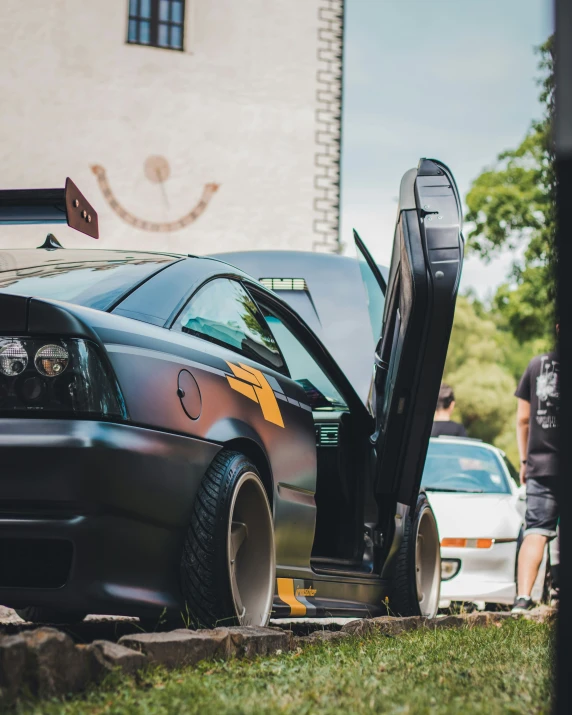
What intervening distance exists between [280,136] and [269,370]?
18.2 m

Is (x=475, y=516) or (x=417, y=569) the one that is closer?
(x=417, y=569)

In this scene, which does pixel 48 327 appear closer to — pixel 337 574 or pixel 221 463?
pixel 221 463

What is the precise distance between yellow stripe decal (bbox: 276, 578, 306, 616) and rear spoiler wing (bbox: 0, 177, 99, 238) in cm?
151

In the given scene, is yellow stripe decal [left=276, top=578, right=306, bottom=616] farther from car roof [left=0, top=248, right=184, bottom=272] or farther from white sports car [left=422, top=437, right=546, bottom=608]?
white sports car [left=422, top=437, right=546, bottom=608]

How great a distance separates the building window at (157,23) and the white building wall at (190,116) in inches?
7.9

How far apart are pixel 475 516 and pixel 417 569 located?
3.12m

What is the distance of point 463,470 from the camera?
9445 millimetres

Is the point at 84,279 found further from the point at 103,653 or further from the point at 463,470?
the point at 463,470

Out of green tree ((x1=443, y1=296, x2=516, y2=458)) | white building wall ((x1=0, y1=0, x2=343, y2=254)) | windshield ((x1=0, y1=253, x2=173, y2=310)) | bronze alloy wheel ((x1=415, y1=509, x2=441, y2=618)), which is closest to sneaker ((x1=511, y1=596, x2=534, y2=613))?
bronze alloy wheel ((x1=415, y1=509, x2=441, y2=618))

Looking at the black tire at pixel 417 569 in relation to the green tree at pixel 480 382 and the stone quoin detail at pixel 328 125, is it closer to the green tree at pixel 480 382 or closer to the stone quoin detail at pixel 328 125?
the stone quoin detail at pixel 328 125

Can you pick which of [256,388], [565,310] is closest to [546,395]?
[256,388]

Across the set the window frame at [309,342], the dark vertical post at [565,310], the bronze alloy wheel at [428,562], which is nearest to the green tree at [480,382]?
the bronze alloy wheel at [428,562]

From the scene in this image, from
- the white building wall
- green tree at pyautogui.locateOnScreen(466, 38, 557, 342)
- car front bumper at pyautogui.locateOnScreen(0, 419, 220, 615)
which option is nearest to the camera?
car front bumper at pyautogui.locateOnScreen(0, 419, 220, 615)

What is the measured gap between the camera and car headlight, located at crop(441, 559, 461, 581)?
27.1 ft
